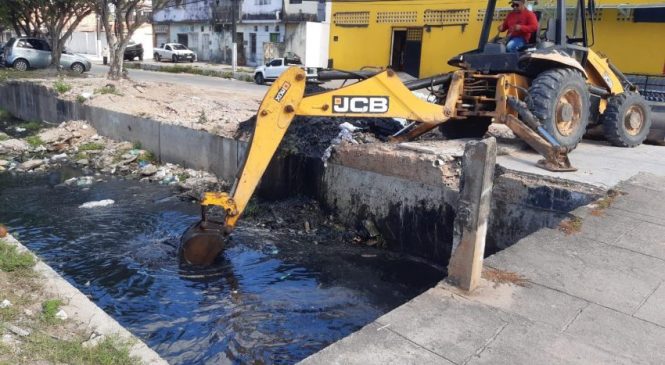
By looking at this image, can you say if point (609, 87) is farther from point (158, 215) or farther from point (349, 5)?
point (349, 5)

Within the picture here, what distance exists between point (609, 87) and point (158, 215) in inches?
279

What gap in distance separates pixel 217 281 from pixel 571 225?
3.72 m

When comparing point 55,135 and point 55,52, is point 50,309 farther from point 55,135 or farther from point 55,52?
point 55,52

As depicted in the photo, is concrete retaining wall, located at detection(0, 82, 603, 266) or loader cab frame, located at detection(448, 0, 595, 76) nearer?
concrete retaining wall, located at detection(0, 82, 603, 266)

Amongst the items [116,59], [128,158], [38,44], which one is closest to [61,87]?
[116,59]

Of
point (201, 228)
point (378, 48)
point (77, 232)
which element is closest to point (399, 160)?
point (201, 228)

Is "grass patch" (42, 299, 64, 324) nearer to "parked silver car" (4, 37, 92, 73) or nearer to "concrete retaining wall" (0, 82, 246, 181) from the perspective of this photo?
"concrete retaining wall" (0, 82, 246, 181)

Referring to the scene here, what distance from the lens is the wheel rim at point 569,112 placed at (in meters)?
7.36

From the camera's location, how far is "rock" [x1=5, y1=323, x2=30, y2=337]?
367 centimetres

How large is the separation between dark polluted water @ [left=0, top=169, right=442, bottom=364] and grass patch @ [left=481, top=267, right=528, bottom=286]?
156 centimetres

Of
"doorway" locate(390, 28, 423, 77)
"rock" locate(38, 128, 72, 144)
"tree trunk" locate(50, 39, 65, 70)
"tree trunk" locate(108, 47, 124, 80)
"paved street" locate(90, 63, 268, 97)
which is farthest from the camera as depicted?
A: "doorway" locate(390, 28, 423, 77)

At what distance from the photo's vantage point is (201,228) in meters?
6.06

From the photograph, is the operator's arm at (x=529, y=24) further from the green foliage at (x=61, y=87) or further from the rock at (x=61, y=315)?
the green foliage at (x=61, y=87)

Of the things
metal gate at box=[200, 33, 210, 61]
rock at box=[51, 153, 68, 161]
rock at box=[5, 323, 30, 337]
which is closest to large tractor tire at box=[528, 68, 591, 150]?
rock at box=[5, 323, 30, 337]
